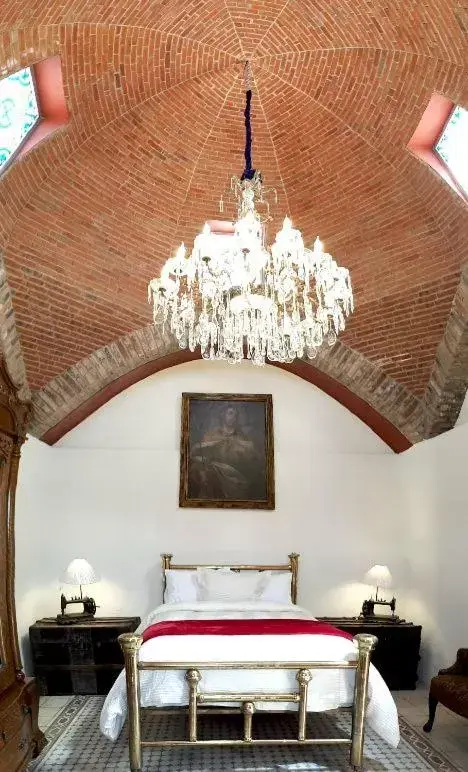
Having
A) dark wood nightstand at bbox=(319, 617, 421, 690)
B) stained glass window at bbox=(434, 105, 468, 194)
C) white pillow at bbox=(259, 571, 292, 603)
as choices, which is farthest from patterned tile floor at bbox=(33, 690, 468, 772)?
stained glass window at bbox=(434, 105, 468, 194)

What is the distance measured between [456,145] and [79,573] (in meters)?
5.51

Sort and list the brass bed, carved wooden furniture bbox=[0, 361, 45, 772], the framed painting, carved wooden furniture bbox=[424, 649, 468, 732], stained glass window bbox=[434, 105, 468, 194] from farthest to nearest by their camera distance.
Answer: the framed painting < stained glass window bbox=[434, 105, 468, 194] < carved wooden furniture bbox=[424, 649, 468, 732] < the brass bed < carved wooden furniture bbox=[0, 361, 45, 772]

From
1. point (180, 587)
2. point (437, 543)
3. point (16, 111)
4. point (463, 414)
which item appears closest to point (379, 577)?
point (437, 543)

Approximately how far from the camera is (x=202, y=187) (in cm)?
586

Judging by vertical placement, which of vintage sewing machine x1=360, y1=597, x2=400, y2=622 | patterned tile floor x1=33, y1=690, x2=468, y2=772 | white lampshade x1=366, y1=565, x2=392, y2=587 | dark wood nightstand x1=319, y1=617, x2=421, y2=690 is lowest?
patterned tile floor x1=33, y1=690, x2=468, y2=772

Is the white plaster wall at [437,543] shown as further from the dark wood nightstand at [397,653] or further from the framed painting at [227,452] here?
the framed painting at [227,452]

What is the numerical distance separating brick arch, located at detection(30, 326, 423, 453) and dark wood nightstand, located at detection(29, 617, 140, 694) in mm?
2140

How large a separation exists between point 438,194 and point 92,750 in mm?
5214

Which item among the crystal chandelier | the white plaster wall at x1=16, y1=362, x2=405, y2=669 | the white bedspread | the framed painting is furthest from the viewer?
the framed painting

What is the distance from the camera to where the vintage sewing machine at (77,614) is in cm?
644

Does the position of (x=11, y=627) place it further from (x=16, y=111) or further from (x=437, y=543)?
(x=437, y=543)

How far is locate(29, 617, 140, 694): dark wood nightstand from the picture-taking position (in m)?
6.19

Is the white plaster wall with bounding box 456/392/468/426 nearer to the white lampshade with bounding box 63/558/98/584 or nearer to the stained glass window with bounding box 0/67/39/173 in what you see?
the white lampshade with bounding box 63/558/98/584

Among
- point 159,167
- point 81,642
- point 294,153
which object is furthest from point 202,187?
point 81,642
